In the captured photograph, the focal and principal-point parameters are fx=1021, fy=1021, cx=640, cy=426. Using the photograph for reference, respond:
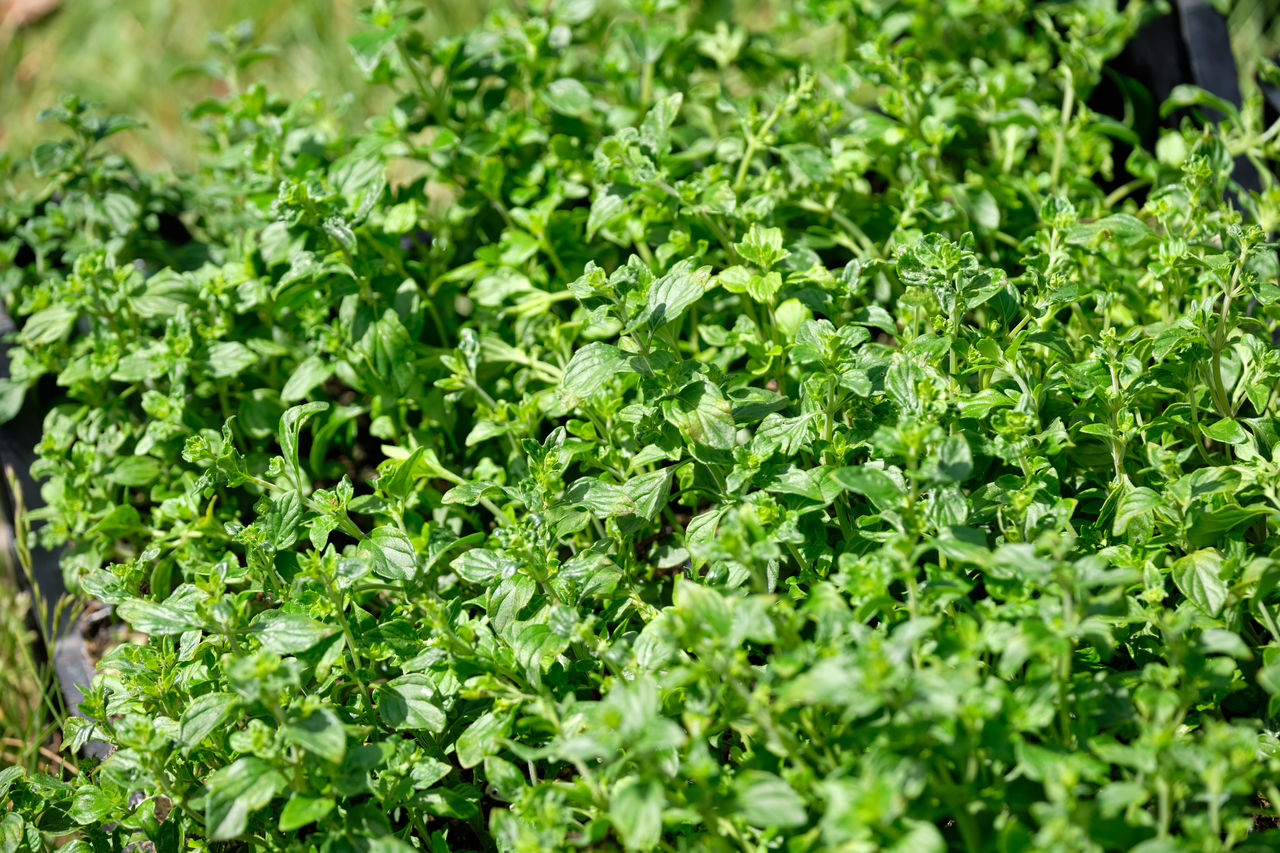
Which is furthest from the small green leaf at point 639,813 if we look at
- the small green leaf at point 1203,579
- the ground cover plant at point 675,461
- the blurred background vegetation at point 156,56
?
the blurred background vegetation at point 156,56

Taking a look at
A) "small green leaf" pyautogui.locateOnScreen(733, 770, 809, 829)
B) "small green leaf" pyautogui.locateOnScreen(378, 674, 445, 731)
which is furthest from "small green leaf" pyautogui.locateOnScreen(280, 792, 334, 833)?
"small green leaf" pyautogui.locateOnScreen(733, 770, 809, 829)

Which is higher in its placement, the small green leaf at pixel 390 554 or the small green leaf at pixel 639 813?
the small green leaf at pixel 390 554

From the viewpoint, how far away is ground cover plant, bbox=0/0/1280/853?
49.5 inches

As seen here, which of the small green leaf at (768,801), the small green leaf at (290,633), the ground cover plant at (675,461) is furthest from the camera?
the small green leaf at (290,633)

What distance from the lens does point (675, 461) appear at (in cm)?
200

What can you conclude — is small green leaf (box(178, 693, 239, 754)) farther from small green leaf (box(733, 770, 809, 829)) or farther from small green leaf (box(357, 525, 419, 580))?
small green leaf (box(733, 770, 809, 829))

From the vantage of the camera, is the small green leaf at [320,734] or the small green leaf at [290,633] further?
the small green leaf at [290,633]

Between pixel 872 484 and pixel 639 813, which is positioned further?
pixel 872 484

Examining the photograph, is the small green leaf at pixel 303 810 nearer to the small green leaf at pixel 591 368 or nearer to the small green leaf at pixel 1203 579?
the small green leaf at pixel 591 368

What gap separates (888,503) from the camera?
4.54 ft

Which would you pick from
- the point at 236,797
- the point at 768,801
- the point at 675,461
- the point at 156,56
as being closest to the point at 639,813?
the point at 768,801

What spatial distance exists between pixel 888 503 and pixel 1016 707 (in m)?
0.30

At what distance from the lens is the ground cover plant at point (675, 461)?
49.5 inches

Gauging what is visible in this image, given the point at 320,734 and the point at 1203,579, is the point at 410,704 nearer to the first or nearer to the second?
the point at 320,734
